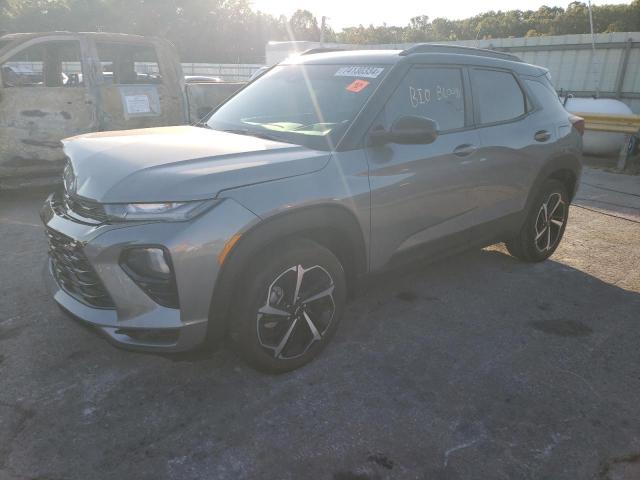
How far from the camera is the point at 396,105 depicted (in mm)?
3182

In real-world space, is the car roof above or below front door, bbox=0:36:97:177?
above

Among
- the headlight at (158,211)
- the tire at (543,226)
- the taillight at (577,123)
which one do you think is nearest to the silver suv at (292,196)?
the headlight at (158,211)

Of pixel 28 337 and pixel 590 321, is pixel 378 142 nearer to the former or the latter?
pixel 590 321

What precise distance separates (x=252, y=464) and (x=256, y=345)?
607 millimetres

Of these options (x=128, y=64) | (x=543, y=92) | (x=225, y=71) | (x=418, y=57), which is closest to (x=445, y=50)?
(x=418, y=57)

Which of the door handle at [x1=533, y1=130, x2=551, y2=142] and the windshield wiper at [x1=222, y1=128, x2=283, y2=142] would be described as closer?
the windshield wiper at [x1=222, y1=128, x2=283, y2=142]

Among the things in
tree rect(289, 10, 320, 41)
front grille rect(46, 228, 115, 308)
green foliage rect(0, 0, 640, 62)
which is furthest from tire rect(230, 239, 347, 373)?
tree rect(289, 10, 320, 41)

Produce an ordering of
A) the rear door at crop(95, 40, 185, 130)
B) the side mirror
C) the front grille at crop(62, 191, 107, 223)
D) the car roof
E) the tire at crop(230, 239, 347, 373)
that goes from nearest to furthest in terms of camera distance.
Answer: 1. the front grille at crop(62, 191, 107, 223)
2. the tire at crop(230, 239, 347, 373)
3. the side mirror
4. the car roof
5. the rear door at crop(95, 40, 185, 130)

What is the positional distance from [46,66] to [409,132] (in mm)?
5502

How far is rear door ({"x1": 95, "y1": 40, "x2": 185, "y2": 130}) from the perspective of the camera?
671 centimetres

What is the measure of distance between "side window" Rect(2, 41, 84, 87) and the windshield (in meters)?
3.79

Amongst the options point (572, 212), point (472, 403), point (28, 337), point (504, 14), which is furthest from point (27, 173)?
point (504, 14)

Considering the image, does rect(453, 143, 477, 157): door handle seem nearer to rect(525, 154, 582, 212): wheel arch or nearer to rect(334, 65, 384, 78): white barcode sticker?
rect(334, 65, 384, 78): white barcode sticker

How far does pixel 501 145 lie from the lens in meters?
3.82
